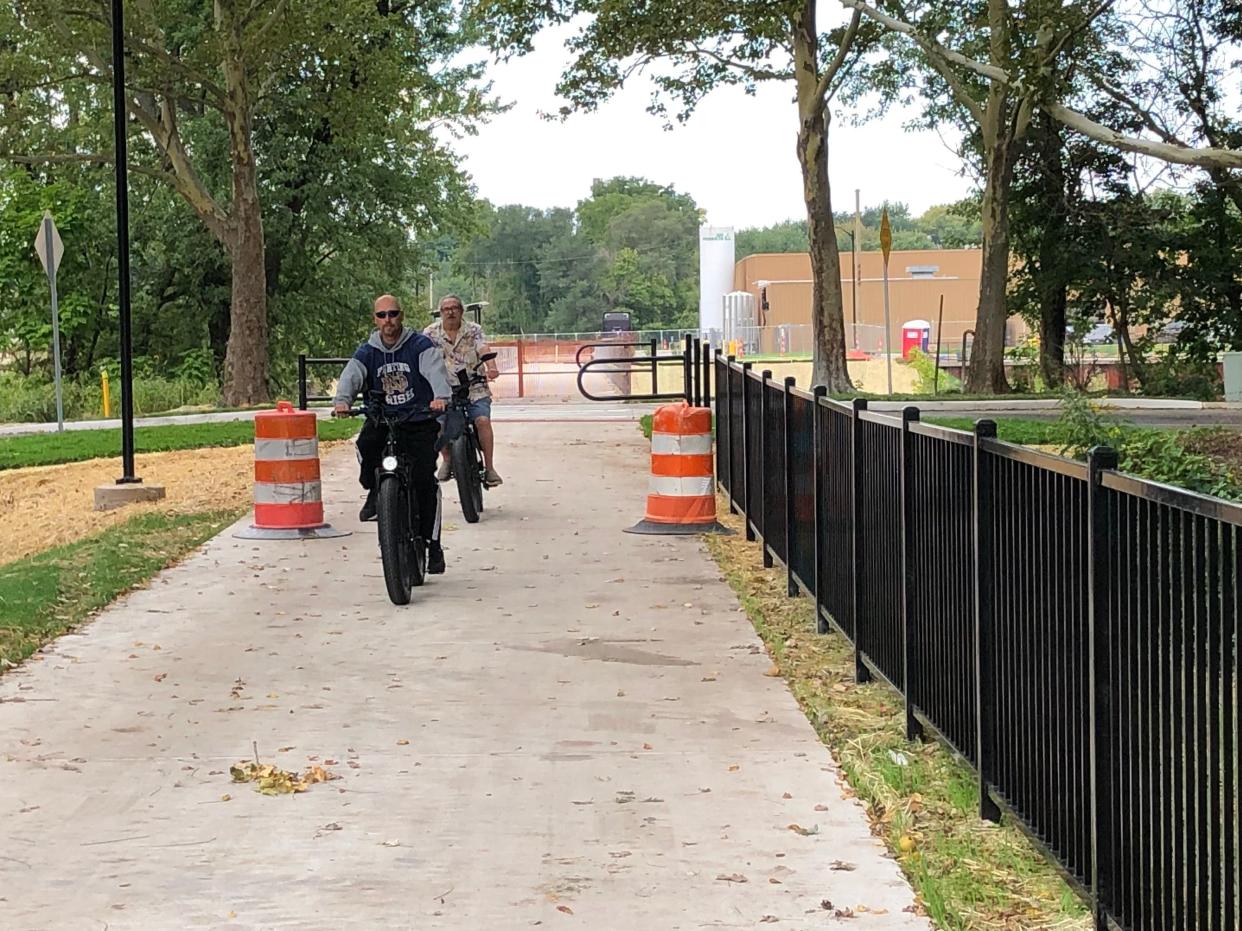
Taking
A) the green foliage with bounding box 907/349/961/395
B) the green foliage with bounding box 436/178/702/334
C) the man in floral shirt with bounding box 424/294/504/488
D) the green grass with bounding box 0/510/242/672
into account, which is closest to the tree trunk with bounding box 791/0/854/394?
the green foliage with bounding box 907/349/961/395

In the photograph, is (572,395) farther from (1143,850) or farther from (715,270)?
(715,270)

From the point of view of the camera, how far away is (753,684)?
8.13 metres

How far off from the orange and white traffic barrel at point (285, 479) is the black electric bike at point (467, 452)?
1054 millimetres

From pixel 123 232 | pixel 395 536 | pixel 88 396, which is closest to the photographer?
pixel 395 536

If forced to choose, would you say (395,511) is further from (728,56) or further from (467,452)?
(728,56)

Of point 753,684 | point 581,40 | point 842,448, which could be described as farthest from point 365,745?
point 581,40

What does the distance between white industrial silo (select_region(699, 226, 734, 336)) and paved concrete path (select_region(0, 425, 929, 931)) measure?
85.2m

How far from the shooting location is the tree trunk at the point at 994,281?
3362 centimetres

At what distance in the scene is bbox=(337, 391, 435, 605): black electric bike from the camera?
402 inches

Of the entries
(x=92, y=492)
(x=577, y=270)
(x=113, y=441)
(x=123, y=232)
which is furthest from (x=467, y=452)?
(x=577, y=270)

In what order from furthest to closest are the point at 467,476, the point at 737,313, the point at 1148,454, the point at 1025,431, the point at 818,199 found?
the point at 737,313 → the point at 818,199 → the point at 1025,431 → the point at 1148,454 → the point at 467,476

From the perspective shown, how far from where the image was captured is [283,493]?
1330cm

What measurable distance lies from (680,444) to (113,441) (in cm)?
1222

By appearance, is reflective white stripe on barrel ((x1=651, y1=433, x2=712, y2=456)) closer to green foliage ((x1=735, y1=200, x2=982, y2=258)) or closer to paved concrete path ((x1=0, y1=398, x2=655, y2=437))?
paved concrete path ((x1=0, y1=398, x2=655, y2=437))
